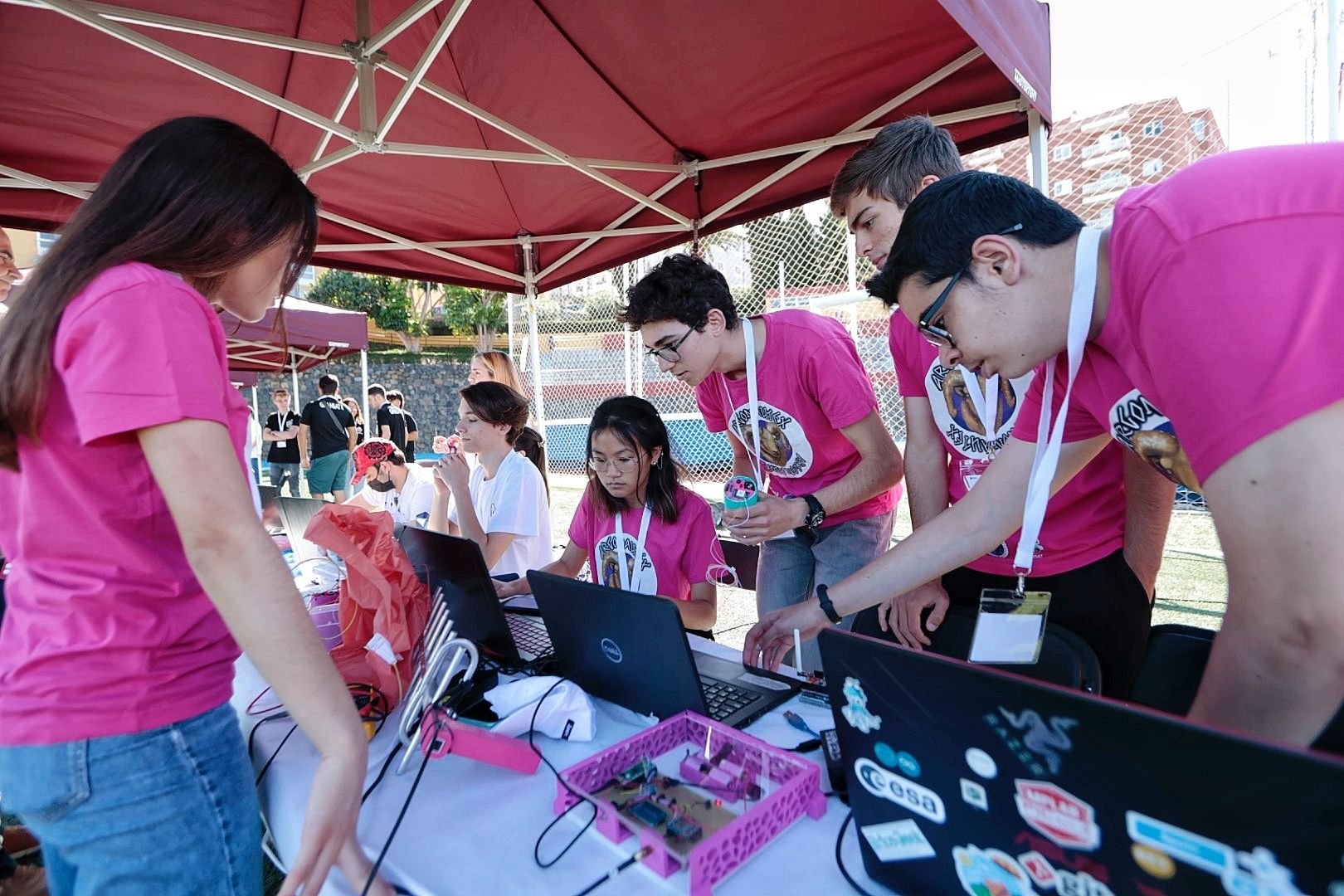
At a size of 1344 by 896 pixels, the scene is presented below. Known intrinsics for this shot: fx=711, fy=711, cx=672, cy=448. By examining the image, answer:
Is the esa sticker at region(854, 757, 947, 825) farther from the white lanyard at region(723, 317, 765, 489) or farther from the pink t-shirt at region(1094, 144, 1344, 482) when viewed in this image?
the white lanyard at region(723, 317, 765, 489)

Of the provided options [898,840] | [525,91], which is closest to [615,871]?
[898,840]

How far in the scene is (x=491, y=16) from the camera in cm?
248

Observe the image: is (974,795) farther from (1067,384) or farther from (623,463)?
(623,463)

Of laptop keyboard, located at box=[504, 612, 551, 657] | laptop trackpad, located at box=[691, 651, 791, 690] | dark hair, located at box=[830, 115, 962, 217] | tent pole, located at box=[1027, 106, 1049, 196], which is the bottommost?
laptop keyboard, located at box=[504, 612, 551, 657]

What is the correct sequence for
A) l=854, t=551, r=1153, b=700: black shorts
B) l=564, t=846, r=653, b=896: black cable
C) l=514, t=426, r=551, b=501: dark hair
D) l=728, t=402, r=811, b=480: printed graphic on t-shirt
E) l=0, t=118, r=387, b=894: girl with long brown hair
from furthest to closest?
1. l=514, t=426, r=551, b=501: dark hair
2. l=728, t=402, r=811, b=480: printed graphic on t-shirt
3. l=854, t=551, r=1153, b=700: black shorts
4. l=564, t=846, r=653, b=896: black cable
5. l=0, t=118, r=387, b=894: girl with long brown hair

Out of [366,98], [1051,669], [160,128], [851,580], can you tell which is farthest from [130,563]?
[366,98]

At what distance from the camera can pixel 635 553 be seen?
2189mm

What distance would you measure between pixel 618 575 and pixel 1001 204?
160cm

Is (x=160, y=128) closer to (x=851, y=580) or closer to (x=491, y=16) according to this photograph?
(x=851, y=580)

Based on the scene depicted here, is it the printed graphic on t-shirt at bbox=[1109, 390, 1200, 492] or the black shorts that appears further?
the black shorts

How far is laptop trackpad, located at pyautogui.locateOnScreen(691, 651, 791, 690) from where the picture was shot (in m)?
1.38

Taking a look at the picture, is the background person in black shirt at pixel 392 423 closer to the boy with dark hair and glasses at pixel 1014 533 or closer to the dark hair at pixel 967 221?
the boy with dark hair and glasses at pixel 1014 533

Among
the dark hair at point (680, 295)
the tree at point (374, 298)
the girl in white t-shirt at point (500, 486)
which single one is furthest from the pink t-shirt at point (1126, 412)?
the tree at point (374, 298)

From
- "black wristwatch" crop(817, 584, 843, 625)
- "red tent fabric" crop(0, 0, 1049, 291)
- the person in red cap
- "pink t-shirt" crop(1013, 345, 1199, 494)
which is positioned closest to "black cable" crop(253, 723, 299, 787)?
"black wristwatch" crop(817, 584, 843, 625)
